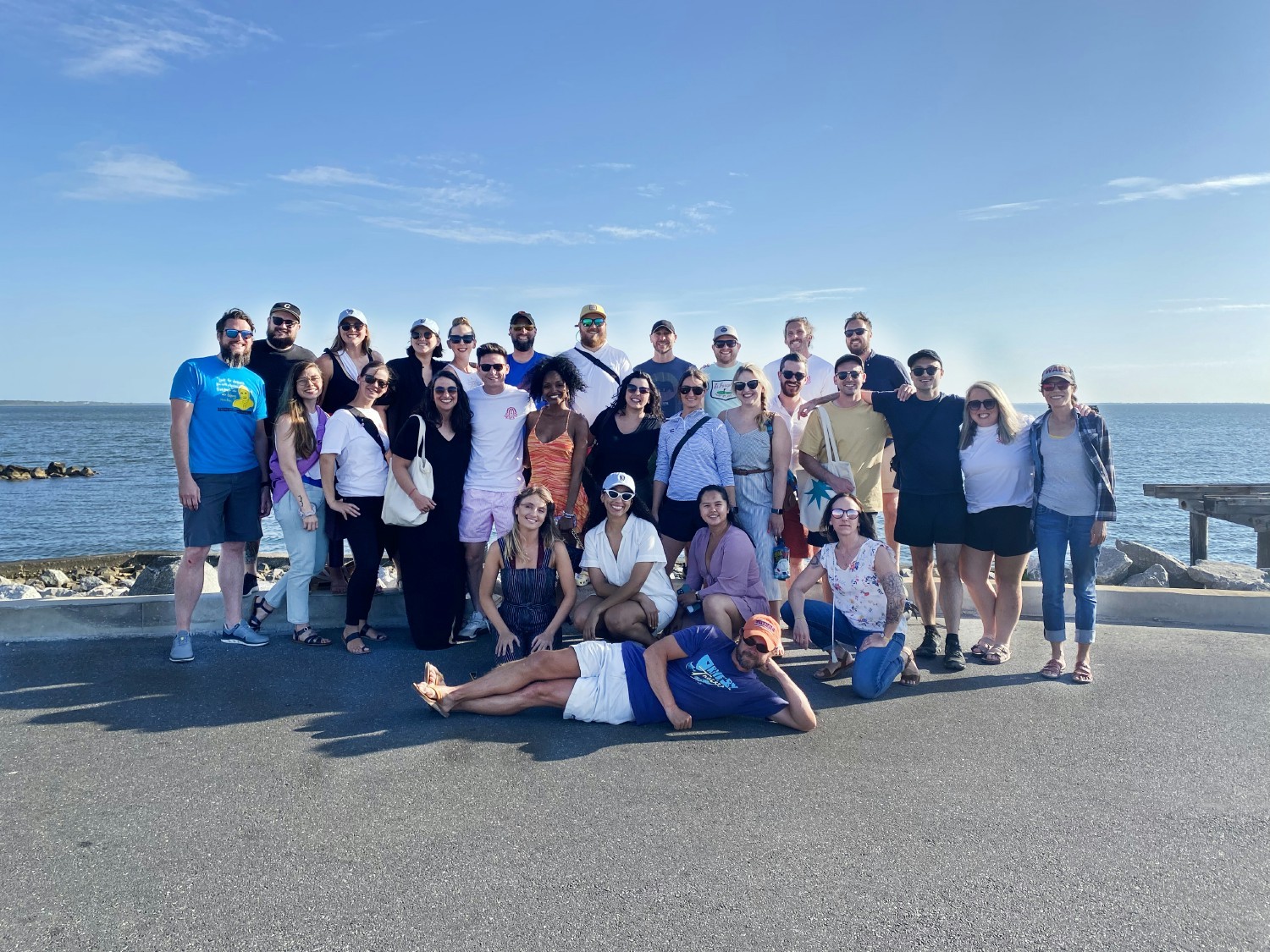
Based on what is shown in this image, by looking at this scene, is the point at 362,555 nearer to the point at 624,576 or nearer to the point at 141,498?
the point at 624,576

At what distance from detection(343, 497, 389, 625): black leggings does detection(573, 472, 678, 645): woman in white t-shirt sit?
1.64 meters

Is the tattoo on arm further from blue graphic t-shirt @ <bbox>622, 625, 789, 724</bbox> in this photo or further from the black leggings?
the black leggings

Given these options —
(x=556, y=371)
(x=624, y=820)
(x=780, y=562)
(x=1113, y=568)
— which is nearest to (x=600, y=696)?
(x=624, y=820)

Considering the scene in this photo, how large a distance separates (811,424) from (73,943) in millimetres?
5297

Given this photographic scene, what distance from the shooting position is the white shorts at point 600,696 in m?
4.77

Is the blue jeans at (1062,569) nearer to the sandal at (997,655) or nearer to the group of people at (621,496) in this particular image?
the group of people at (621,496)

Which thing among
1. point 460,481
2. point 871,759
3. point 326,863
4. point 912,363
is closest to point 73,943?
point 326,863

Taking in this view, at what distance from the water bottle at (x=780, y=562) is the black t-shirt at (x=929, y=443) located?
100cm

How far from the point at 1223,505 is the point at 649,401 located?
12.2 meters

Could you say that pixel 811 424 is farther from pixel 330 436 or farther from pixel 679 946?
pixel 679 946

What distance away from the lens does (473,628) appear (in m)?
6.57

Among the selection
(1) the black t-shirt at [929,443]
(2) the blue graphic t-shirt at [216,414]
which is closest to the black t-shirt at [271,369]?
(2) the blue graphic t-shirt at [216,414]

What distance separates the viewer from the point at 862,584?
5707 mm

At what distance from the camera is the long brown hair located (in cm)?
624
